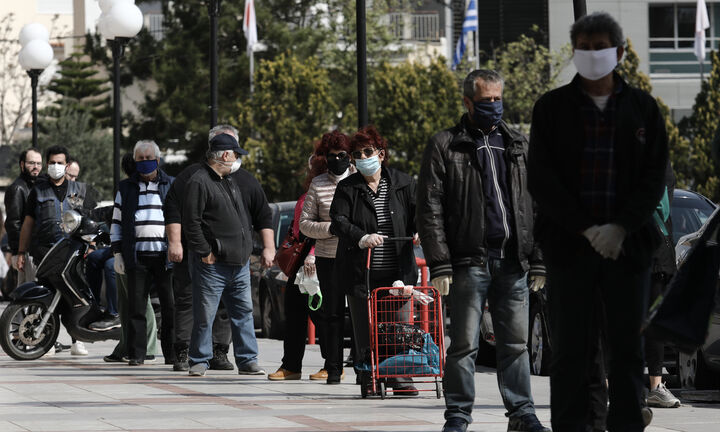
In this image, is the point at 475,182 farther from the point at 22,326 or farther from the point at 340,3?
the point at 340,3

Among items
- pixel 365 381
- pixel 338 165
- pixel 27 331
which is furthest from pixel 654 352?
pixel 27 331

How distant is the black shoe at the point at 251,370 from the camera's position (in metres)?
12.4

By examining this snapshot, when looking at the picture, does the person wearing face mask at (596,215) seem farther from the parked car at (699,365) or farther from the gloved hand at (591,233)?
the parked car at (699,365)

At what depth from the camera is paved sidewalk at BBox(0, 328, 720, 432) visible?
873 centimetres

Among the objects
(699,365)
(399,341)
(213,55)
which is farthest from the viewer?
(213,55)

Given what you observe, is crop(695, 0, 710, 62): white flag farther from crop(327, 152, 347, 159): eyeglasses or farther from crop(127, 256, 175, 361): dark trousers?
crop(327, 152, 347, 159): eyeglasses

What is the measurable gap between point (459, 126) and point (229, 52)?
51268 mm

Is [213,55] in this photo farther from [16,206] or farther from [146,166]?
[146,166]

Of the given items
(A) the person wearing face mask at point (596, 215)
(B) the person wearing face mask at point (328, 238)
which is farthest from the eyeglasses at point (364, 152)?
(A) the person wearing face mask at point (596, 215)

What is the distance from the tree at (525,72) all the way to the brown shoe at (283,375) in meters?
37.7

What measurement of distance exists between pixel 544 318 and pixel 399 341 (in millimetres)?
2280

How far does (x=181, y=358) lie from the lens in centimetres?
1289

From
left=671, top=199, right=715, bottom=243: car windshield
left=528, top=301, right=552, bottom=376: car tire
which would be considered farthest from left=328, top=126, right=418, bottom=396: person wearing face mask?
left=671, top=199, right=715, bottom=243: car windshield

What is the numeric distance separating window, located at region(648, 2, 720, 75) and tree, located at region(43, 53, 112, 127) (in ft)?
77.5
